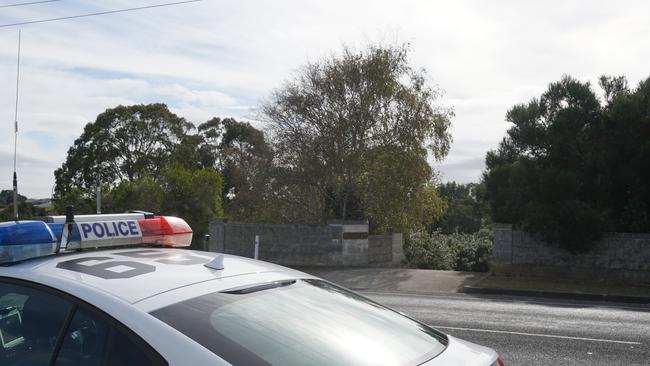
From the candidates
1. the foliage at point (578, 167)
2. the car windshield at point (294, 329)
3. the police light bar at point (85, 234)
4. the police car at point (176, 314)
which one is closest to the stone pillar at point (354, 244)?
the foliage at point (578, 167)

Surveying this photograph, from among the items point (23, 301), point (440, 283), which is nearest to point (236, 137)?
point (440, 283)

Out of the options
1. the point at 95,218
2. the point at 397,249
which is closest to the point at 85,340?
the point at 95,218

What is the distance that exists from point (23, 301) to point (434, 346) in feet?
6.15

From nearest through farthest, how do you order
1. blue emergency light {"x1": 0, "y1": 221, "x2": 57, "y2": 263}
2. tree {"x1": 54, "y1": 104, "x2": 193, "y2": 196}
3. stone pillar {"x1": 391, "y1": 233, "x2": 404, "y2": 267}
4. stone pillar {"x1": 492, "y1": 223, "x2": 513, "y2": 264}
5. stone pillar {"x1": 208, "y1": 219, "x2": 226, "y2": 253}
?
blue emergency light {"x1": 0, "y1": 221, "x2": 57, "y2": 263} → stone pillar {"x1": 492, "y1": 223, "x2": 513, "y2": 264} → stone pillar {"x1": 391, "y1": 233, "x2": 404, "y2": 267} → stone pillar {"x1": 208, "y1": 219, "x2": 226, "y2": 253} → tree {"x1": 54, "y1": 104, "x2": 193, "y2": 196}

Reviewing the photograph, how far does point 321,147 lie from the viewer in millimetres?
22312

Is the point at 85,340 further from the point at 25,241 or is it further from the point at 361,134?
the point at 361,134

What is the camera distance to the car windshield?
2.61m

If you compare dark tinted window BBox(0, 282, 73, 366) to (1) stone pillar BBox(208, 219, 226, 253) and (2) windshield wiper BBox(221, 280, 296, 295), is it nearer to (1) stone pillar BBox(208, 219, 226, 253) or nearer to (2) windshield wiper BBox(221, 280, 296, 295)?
(2) windshield wiper BBox(221, 280, 296, 295)

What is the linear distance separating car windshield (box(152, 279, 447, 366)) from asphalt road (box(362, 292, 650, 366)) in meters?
4.87

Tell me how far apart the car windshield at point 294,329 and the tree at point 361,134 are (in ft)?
61.5

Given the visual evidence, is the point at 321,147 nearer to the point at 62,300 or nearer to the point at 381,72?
the point at 381,72

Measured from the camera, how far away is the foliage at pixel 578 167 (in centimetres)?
1695

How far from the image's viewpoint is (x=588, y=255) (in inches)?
680

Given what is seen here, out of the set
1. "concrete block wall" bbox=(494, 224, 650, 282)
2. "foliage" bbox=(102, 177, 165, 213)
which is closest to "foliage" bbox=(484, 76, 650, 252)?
"concrete block wall" bbox=(494, 224, 650, 282)
